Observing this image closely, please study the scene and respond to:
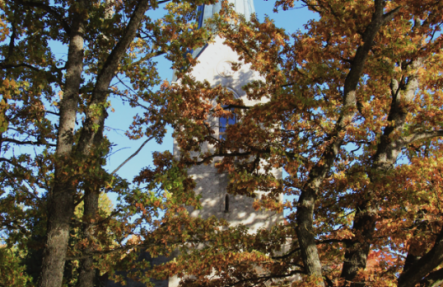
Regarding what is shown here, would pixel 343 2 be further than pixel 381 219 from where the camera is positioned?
No

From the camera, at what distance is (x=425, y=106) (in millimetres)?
13367

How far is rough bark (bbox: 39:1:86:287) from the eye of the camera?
7.00 meters

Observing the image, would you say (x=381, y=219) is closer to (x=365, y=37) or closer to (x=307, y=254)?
(x=307, y=254)

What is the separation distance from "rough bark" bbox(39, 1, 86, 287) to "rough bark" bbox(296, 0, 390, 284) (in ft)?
17.2

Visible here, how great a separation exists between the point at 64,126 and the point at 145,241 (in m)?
2.89

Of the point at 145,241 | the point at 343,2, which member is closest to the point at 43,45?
the point at 145,241

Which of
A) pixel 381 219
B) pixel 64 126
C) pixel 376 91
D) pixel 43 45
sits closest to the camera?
pixel 64 126

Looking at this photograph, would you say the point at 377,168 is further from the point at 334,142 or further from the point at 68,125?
the point at 68,125

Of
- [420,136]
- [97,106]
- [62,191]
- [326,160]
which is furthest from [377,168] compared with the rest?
[62,191]

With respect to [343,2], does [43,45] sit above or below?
below

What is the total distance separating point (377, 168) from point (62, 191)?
8.13 metres

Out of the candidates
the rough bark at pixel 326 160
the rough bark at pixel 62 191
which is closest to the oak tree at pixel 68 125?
the rough bark at pixel 62 191

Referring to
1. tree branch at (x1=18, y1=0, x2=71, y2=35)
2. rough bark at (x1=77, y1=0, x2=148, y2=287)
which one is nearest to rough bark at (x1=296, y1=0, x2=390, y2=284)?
rough bark at (x1=77, y1=0, x2=148, y2=287)

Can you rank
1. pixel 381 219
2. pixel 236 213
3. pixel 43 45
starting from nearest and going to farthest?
pixel 43 45 → pixel 381 219 → pixel 236 213
